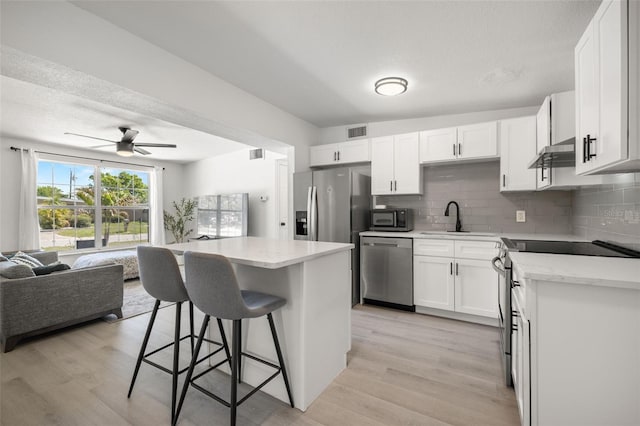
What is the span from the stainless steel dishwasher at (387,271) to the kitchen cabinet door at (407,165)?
729mm

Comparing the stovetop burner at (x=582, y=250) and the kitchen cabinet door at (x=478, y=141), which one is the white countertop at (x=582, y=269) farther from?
the kitchen cabinet door at (x=478, y=141)

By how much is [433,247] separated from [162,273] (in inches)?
107

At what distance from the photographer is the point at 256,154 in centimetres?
572

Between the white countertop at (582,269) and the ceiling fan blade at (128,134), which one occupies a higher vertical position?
the ceiling fan blade at (128,134)

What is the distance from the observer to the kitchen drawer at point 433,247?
10.4 feet

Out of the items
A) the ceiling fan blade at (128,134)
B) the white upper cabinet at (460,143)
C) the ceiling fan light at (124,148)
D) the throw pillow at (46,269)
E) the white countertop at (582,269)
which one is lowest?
the throw pillow at (46,269)

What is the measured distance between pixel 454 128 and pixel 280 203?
10.6 feet

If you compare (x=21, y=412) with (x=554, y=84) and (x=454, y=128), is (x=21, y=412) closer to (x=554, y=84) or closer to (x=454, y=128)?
(x=454, y=128)

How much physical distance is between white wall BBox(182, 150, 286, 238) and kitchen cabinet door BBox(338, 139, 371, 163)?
1595mm

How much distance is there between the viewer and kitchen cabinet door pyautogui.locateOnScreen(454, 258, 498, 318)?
295 centimetres

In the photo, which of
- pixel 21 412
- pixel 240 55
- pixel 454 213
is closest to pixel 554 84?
pixel 454 213

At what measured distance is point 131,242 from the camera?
6.46 m

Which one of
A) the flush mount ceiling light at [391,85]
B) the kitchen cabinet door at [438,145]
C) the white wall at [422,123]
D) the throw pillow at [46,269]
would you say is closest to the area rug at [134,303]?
the throw pillow at [46,269]

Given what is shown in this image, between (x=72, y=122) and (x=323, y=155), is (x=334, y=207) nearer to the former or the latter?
(x=323, y=155)
